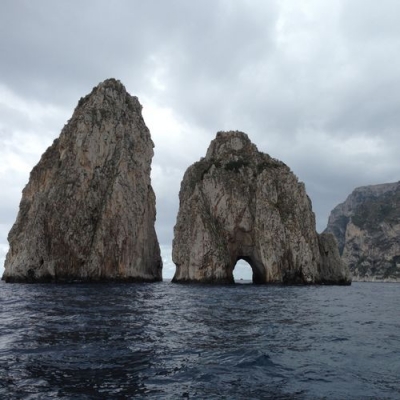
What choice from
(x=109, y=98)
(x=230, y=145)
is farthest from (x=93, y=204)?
(x=230, y=145)

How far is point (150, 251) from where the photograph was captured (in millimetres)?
88312

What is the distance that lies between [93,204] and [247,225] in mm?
33328

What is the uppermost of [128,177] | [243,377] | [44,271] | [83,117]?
[83,117]

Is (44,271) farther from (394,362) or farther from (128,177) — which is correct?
(394,362)

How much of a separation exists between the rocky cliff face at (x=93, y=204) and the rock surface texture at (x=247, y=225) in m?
9.78

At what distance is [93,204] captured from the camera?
8056 cm

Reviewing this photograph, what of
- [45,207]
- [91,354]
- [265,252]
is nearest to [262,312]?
[91,354]

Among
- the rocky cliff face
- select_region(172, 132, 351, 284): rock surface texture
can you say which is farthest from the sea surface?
select_region(172, 132, 351, 284): rock surface texture

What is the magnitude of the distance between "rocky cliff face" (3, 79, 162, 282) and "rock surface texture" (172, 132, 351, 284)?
32.1 feet

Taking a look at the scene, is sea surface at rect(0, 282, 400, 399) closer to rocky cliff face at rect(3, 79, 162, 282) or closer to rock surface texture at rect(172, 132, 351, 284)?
rocky cliff face at rect(3, 79, 162, 282)

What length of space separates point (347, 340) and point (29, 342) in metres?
12.7

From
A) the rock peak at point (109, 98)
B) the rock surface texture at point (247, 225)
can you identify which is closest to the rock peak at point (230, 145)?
the rock surface texture at point (247, 225)

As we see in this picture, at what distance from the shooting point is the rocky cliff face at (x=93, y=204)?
242ft

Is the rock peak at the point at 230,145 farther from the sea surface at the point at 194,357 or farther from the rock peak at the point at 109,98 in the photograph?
the sea surface at the point at 194,357
